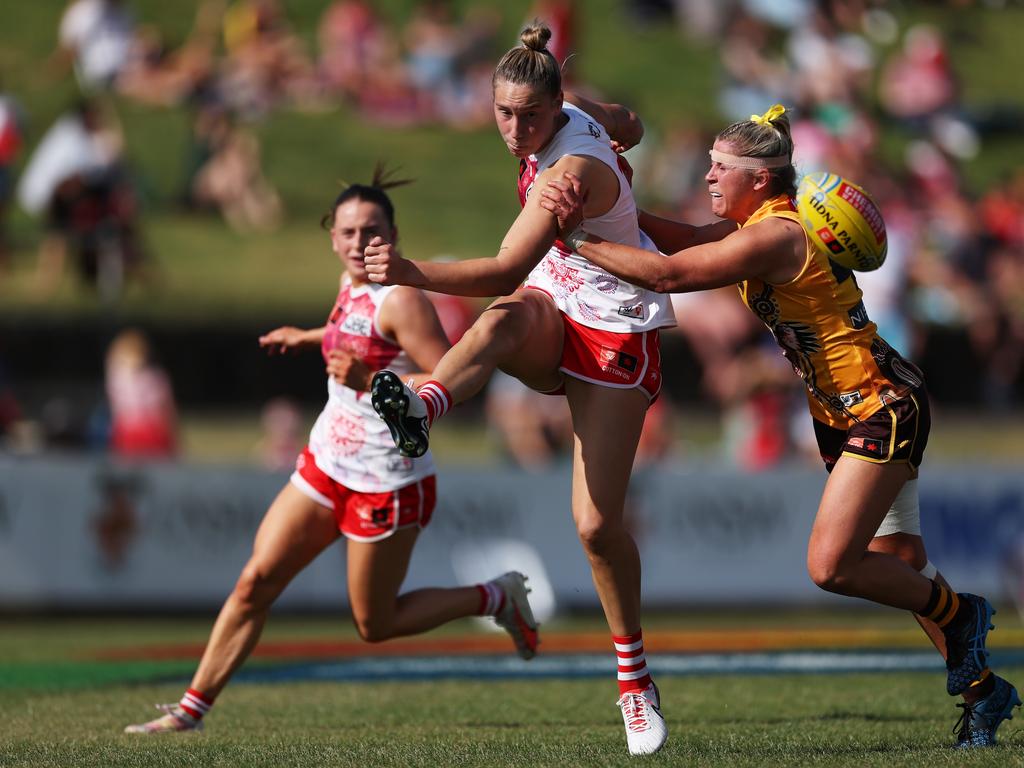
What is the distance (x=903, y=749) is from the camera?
19.4 feet

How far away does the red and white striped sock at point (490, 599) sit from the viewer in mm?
7449

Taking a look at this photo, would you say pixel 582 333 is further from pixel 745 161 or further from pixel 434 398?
pixel 745 161

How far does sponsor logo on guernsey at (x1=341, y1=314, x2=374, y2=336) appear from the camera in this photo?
689 cm

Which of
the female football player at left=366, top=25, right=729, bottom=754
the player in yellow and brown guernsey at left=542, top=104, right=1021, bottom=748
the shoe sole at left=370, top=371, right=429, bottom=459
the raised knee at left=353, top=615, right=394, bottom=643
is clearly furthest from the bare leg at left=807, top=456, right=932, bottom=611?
the raised knee at left=353, top=615, right=394, bottom=643

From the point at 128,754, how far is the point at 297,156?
14.5 m

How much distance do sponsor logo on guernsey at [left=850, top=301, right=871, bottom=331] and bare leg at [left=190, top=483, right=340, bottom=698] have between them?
2.35 meters

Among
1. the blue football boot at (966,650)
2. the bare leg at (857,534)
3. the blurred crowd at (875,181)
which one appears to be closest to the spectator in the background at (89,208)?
the blurred crowd at (875,181)

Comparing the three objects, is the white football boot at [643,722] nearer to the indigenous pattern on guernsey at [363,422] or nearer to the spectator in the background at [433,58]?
the indigenous pattern on guernsey at [363,422]

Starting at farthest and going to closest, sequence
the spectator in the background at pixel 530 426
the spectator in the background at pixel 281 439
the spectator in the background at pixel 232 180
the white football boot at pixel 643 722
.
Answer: the spectator in the background at pixel 232 180 → the spectator in the background at pixel 530 426 → the spectator in the background at pixel 281 439 → the white football boot at pixel 643 722

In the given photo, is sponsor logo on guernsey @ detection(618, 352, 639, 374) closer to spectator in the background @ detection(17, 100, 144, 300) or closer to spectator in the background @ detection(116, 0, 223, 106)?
spectator in the background @ detection(17, 100, 144, 300)

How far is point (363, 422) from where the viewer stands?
6.94m

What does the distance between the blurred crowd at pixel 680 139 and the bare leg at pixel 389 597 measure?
21.2 ft

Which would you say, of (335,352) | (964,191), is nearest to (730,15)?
(964,191)

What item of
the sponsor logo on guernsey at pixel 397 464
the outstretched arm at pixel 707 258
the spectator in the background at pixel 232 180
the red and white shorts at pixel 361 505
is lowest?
the red and white shorts at pixel 361 505
